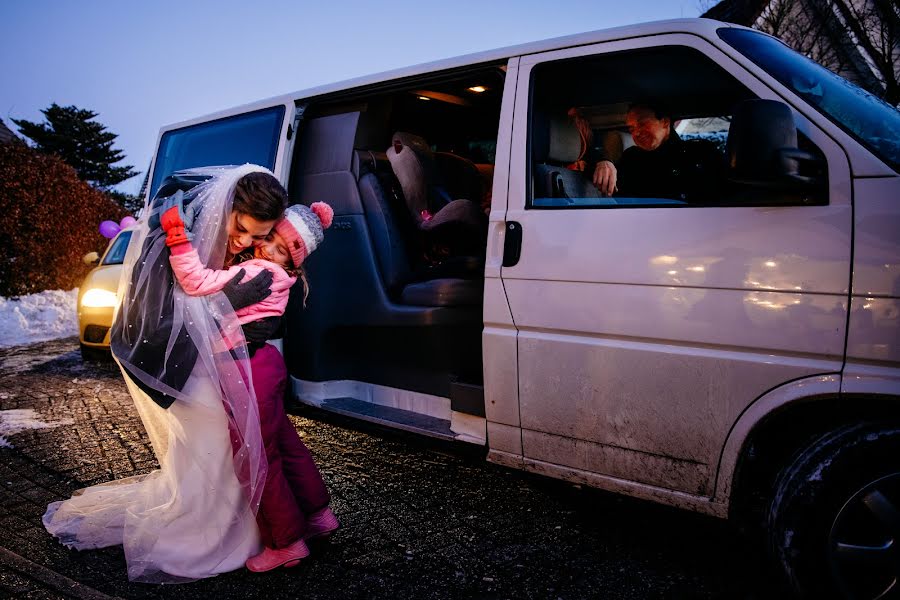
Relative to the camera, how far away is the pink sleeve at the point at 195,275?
96.4 inches

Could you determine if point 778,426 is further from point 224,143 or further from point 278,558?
point 224,143

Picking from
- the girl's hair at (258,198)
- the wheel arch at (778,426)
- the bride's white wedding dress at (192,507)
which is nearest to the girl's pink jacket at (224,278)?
the girl's hair at (258,198)

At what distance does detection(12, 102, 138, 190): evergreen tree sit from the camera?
136ft

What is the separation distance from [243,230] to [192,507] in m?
1.19

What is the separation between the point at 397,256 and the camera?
13.6ft

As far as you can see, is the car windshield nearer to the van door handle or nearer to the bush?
the van door handle

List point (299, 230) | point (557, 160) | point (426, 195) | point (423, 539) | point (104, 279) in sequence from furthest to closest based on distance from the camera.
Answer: point (104, 279), point (426, 195), point (557, 160), point (423, 539), point (299, 230)

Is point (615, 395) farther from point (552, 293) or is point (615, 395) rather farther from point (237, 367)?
point (237, 367)

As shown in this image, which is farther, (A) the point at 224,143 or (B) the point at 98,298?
(B) the point at 98,298

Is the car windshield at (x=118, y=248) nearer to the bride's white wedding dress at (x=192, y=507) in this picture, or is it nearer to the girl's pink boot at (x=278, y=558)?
the bride's white wedding dress at (x=192, y=507)

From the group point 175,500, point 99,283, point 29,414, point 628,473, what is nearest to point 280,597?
point 175,500

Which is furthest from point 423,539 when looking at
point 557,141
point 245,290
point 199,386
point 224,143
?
point 224,143

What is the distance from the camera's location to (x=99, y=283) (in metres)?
5.96

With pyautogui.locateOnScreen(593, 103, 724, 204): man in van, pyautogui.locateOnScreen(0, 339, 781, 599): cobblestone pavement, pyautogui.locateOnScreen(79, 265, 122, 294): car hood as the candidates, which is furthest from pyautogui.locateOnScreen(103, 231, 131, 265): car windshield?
pyautogui.locateOnScreen(593, 103, 724, 204): man in van
